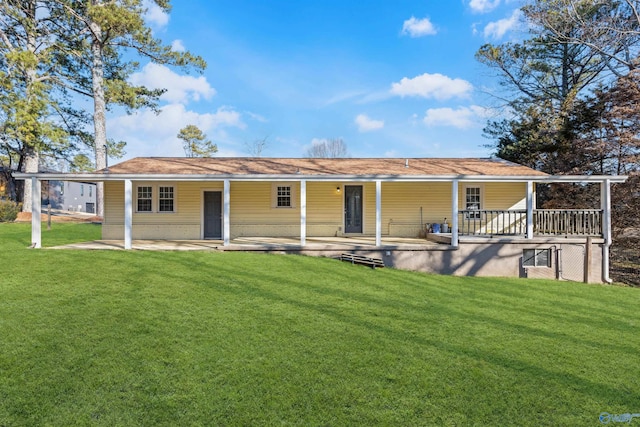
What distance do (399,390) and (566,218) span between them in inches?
407

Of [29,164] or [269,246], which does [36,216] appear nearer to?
[269,246]

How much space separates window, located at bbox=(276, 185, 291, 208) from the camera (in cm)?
1339

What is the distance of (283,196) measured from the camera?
13430 mm

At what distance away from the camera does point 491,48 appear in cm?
2105

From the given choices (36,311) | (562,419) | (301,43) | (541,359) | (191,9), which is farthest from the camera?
(301,43)

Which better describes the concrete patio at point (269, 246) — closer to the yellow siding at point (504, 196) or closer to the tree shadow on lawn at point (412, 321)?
the tree shadow on lawn at point (412, 321)

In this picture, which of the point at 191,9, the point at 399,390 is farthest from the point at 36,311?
the point at 191,9

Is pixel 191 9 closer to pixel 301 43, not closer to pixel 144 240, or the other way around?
pixel 301 43

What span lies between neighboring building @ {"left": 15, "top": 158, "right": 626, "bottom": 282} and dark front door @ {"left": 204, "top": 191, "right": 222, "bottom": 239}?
4 centimetres

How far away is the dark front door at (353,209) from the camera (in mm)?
13508

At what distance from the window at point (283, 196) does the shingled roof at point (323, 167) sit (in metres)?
0.86

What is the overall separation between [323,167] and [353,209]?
200 cm

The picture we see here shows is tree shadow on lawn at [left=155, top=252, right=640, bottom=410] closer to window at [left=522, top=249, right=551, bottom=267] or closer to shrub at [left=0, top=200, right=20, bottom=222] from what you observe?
window at [left=522, top=249, right=551, bottom=267]

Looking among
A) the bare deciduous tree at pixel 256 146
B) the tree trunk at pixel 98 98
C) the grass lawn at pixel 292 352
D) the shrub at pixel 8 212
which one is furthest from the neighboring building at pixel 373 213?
the bare deciduous tree at pixel 256 146
